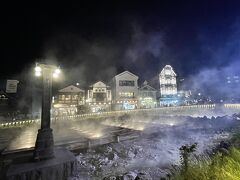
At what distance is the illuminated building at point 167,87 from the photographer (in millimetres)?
53469

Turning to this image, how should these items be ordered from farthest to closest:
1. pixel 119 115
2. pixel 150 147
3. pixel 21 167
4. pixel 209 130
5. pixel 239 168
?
pixel 119 115 < pixel 209 130 < pixel 150 147 < pixel 21 167 < pixel 239 168

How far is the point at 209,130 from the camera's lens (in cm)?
2027

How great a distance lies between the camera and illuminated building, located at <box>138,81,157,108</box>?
46.9 meters

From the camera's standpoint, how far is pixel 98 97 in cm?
4294

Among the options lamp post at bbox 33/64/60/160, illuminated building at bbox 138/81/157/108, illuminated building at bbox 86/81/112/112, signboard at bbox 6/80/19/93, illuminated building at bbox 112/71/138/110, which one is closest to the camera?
lamp post at bbox 33/64/60/160

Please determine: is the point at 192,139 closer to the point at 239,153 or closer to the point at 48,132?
the point at 239,153

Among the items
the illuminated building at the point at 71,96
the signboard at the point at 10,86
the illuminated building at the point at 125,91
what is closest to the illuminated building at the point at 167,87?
the illuminated building at the point at 125,91

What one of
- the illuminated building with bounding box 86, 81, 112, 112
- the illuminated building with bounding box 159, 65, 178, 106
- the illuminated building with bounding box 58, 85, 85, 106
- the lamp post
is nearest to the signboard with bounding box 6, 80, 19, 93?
the lamp post

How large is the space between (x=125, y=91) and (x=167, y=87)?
59.8 ft

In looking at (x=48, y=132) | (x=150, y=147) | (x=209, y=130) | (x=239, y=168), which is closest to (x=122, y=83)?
(x=209, y=130)

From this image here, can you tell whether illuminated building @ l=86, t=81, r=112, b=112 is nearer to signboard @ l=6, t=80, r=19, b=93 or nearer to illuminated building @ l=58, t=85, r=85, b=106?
illuminated building @ l=58, t=85, r=85, b=106

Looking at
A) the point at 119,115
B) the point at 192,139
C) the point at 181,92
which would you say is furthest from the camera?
the point at 181,92

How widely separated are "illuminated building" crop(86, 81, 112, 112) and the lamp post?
1314 inches

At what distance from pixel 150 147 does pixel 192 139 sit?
577 cm
